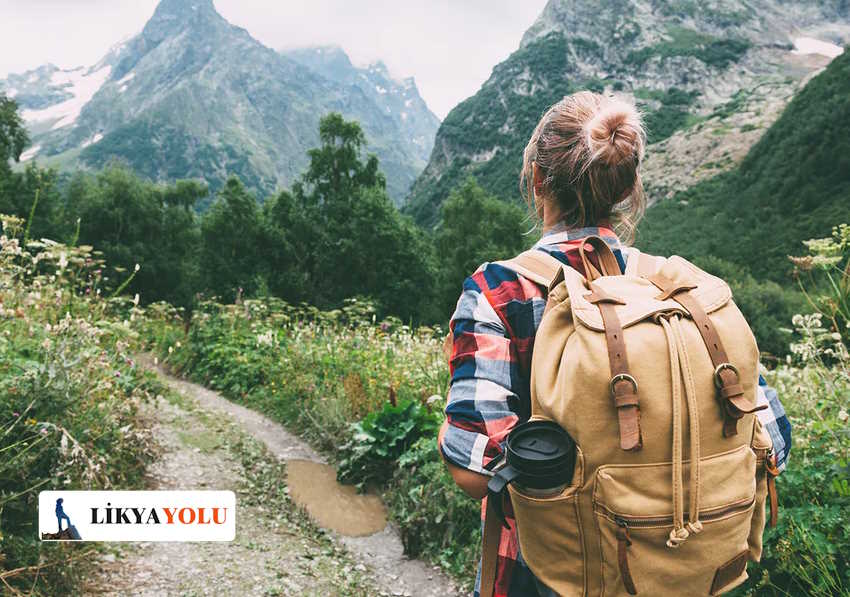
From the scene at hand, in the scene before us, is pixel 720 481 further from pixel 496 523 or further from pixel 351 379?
pixel 351 379

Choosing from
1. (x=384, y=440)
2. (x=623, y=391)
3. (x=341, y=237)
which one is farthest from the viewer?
(x=341, y=237)

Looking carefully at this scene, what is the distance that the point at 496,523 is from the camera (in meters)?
1.28

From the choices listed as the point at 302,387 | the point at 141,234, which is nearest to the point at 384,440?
the point at 302,387

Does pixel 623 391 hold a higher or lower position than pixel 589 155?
lower

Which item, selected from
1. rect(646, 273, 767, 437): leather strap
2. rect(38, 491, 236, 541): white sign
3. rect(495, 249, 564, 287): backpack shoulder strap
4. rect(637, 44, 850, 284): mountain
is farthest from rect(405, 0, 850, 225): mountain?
rect(646, 273, 767, 437): leather strap

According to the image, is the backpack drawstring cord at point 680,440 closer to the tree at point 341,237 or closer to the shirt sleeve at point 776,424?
the shirt sleeve at point 776,424

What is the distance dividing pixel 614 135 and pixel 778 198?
81.1 meters

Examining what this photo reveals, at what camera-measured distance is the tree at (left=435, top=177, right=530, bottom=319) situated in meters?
35.7

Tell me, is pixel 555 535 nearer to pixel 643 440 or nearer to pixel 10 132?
pixel 643 440

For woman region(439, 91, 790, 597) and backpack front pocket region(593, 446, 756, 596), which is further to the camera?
woman region(439, 91, 790, 597)

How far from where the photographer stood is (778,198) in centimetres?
6750

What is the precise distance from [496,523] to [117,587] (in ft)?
8.65

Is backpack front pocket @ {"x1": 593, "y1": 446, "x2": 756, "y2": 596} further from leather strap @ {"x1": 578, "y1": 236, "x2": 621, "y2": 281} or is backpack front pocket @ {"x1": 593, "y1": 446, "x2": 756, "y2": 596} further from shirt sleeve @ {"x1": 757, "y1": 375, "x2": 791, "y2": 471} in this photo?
leather strap @ {"x1": 578, "y1": 236, "x2": 621, "y2": 281}

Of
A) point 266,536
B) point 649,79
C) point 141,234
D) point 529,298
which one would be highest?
point 649,79
